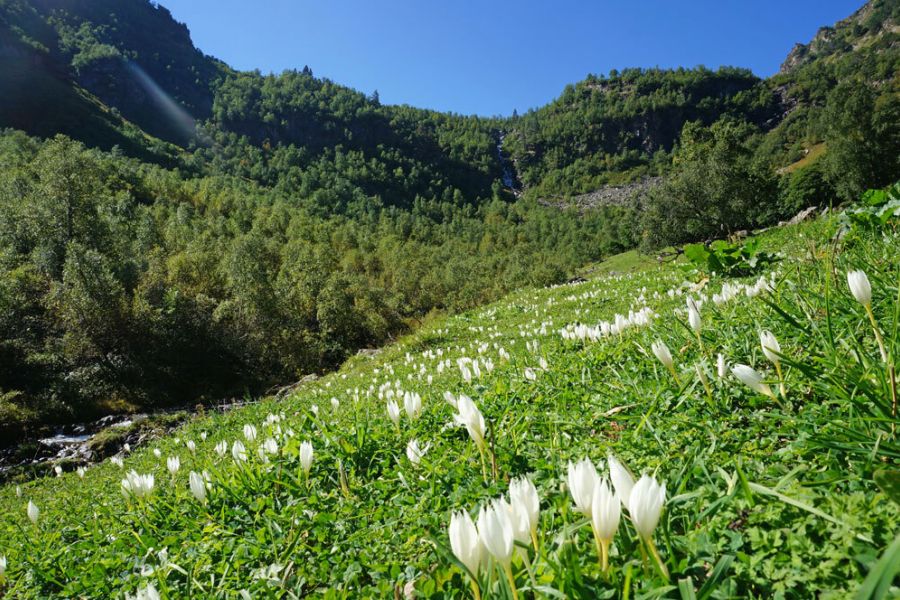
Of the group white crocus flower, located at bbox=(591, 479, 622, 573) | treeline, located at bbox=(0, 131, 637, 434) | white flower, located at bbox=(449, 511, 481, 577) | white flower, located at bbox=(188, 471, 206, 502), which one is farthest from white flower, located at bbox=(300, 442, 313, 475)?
treeline, located at bbox=(0, 131, 637, 434)

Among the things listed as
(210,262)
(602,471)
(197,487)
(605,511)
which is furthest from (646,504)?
(210,262)

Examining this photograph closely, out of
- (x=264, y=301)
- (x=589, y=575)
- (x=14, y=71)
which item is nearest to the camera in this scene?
(x=589, y=575)

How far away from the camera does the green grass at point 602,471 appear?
4.29ft

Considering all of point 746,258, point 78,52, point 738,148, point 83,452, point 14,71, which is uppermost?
point 78,52

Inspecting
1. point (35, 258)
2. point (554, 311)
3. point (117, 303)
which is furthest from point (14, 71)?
point (554, 311)

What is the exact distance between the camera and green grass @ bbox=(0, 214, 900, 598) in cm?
131

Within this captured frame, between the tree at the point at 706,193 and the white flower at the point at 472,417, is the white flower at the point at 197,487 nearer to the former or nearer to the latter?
the white flower at the point at 472,417

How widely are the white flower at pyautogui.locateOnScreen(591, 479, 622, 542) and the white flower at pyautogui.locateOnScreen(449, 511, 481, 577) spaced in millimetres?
391

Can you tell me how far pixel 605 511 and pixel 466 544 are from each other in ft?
1.50

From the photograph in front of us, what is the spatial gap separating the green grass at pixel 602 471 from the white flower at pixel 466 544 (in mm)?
61

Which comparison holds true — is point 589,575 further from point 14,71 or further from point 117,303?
point 14,71

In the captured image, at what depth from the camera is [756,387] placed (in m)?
2.14

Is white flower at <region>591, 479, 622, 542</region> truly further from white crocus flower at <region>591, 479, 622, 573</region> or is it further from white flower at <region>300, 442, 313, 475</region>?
white flower at <region>300, 442, 313, 475</region>

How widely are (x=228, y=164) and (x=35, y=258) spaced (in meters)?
147
